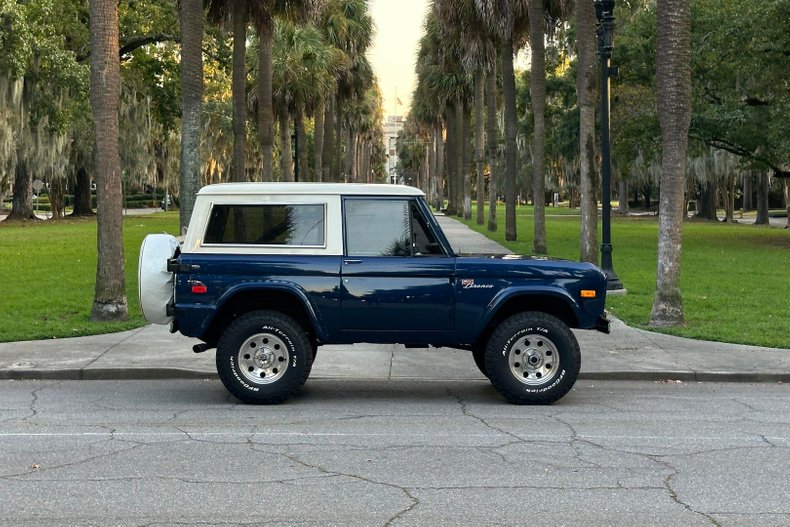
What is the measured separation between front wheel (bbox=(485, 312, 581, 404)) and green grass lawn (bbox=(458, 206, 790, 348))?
15.4 ft

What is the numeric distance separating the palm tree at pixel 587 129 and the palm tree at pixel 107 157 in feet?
30.6

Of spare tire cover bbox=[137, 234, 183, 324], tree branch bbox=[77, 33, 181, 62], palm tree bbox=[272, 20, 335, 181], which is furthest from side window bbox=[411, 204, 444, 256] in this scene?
tree branch bbox=[77, 33, 181, 62]

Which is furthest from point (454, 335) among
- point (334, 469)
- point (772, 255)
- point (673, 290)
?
point (772, 255)

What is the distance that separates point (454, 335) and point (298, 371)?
148 centimetres

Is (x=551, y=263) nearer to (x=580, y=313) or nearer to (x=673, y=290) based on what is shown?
(x=580, y=313)

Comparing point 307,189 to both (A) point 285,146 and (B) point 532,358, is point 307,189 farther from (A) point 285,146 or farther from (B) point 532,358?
(A) point 285,146

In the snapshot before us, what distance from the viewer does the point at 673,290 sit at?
48.0ft

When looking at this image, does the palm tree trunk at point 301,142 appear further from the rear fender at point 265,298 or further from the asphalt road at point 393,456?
the asphalt road at point 393,456

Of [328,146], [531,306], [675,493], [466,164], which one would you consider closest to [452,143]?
[466,164]

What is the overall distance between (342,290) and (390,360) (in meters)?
2.89

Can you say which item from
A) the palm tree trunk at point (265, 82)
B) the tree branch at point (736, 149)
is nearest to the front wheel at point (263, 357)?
the palm tree trunk at point (265, 82)

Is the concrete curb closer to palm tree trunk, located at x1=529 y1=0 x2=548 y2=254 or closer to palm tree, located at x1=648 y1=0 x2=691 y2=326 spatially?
palm tree, located at x1=648 y1=0 x2=691 y2=326

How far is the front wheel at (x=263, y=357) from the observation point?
941cm

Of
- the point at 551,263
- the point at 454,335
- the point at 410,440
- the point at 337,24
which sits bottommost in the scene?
the point at 410,440
